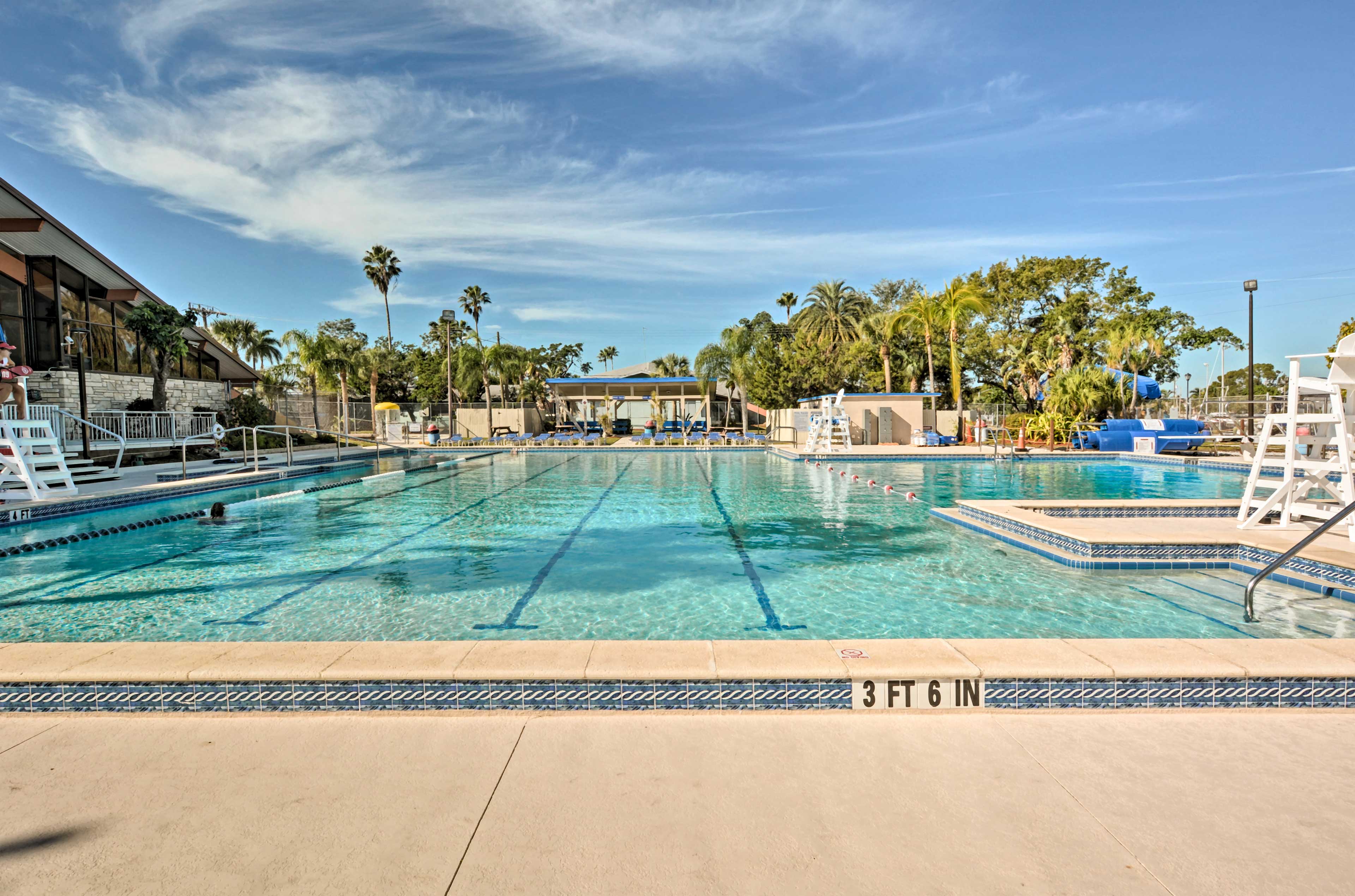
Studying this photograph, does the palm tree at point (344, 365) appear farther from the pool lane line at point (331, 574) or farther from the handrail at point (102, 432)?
the pool lane line at point (331, 574)

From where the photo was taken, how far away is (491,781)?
2424mm

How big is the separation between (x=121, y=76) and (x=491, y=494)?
581 inches

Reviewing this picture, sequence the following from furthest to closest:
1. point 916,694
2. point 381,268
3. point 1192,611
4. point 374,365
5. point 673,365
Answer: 1. point 673,365
2. point 381,268
3. point 374,365
4. point 1192,611
5. point 916,694

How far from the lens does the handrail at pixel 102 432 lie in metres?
12.2

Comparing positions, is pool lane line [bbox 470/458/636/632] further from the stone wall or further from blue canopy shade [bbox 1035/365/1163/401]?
blue canopy shade [bbox 1035/365/1163/401]

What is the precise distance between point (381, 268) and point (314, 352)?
10.4m

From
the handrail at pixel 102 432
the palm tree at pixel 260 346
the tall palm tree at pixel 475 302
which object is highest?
the tall palm tree at pixel 475 302

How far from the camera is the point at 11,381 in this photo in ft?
31.8

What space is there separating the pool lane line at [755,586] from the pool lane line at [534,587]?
5.95 feet

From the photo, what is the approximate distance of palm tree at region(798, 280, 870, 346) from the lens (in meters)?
38.9

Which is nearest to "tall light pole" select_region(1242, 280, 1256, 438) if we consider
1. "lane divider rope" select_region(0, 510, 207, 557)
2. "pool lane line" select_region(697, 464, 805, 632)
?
"pool lane line" select_region(697, 464, 805, 632)

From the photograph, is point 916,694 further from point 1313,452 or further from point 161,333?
point 161,333

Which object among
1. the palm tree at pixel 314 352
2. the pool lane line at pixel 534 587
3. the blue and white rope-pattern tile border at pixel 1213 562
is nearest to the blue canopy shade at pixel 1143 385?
the blue and white rope-pattern tile border at pixel 1213 562

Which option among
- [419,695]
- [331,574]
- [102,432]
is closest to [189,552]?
[331,574]
